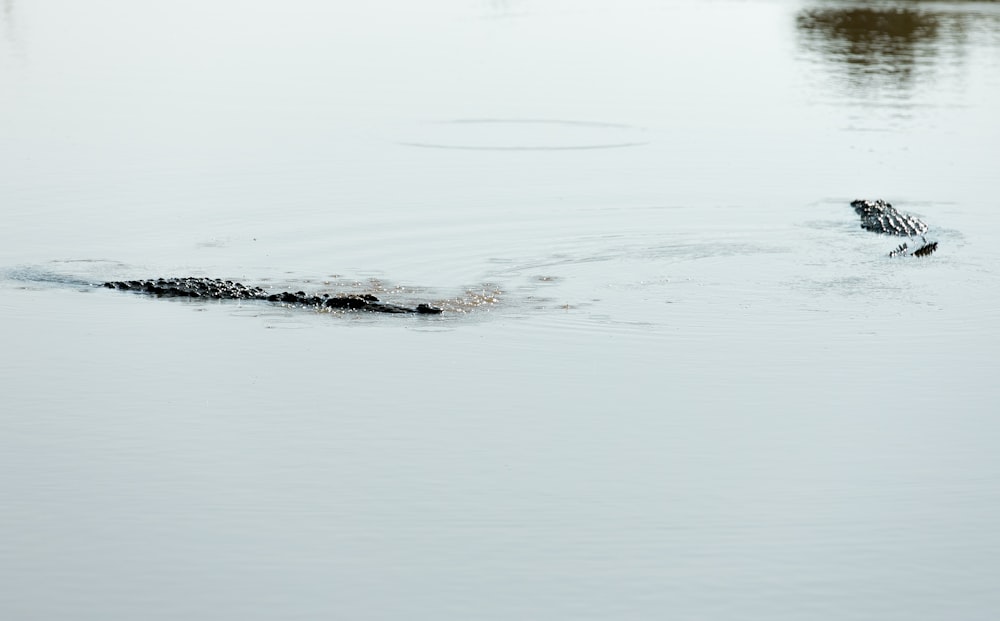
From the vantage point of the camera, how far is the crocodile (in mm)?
19609

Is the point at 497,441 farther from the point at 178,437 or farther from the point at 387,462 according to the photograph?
the point at 178,437

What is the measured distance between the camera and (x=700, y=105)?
106ft

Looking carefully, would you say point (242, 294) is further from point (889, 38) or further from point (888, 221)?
point (889, 38)

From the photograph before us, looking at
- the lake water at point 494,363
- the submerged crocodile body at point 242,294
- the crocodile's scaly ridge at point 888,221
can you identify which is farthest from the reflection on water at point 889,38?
the submerged crocodile body at point 242,294

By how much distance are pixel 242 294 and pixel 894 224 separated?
8.82 meters

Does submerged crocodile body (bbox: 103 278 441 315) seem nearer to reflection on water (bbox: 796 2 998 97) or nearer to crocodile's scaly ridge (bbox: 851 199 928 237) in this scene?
crocodile's scaly ridge (bbox: 851 199 928 237)

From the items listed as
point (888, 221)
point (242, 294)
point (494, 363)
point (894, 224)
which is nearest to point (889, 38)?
point (888, 221)

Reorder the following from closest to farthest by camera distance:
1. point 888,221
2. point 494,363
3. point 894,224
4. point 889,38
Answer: point 494,363, point 894,224, point 888,221, point 889,38

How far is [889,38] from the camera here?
47.3m

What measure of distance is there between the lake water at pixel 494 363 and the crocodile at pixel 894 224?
0.89ft

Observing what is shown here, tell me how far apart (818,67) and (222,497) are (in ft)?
106

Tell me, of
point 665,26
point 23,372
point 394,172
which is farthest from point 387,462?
point 665,26

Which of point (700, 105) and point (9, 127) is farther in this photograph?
point (700, 105)

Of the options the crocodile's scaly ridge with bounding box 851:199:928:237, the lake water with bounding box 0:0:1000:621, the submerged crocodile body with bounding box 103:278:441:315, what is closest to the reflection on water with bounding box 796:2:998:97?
the lake water with bounding box 0:0:1000:621
